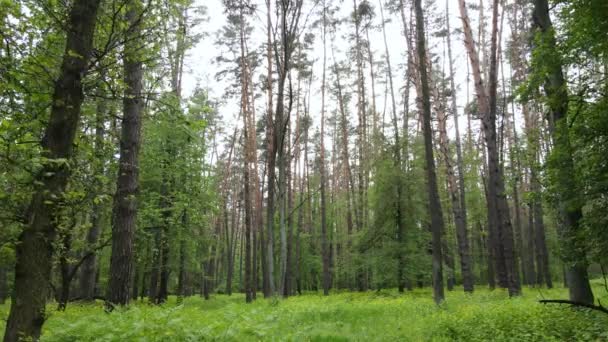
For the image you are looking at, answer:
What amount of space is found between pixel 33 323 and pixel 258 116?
2190 cm

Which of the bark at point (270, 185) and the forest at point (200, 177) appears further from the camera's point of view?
the bark at point (270, 185)

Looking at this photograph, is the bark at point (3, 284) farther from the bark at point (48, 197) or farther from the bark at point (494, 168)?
the bark at point (494, 168)

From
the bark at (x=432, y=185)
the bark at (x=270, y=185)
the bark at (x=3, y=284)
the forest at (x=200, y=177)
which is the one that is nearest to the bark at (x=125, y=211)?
the forest at (x=200, y=177)

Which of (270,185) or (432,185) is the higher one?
(270,185)

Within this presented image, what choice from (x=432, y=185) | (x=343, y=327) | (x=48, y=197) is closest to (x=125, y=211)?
(x=48, y=197)

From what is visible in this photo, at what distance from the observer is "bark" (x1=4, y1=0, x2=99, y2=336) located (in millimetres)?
3182

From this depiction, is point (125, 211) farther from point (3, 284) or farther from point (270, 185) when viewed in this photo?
point (3, 284)

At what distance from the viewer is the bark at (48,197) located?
10.4ft

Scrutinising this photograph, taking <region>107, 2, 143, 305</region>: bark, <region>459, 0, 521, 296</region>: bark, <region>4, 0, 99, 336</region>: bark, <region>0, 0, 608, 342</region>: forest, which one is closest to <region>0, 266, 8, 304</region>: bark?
<region>0, 0, 608, 342</region>: forest

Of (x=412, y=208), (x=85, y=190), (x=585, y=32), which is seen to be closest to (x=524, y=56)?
(x=412, y=208)

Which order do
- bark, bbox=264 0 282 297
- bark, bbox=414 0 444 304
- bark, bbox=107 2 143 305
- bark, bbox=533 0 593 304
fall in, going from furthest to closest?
1. bark, bbox=264 0 282 297
2. bark, bbox=414 0 444 304
3. bark, bbox=107 2 143 305
4. bark, bbox=533 0 593 304

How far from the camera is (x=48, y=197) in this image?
3.21 metres

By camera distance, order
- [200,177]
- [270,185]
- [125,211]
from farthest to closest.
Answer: [200,177] < [270,185] < [125,211]

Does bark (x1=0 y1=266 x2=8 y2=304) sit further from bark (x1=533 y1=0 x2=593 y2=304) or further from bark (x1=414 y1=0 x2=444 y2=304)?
bark (x1=533 y1=0 x2=593 y2=304)
